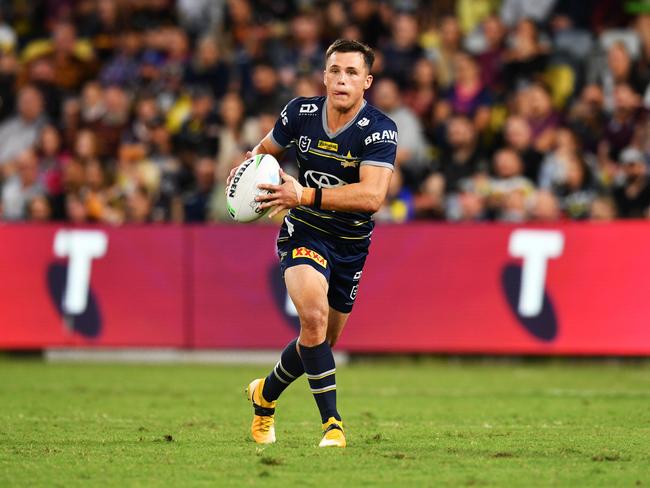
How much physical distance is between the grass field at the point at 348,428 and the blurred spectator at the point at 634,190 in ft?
6.06

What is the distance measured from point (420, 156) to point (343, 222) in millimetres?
8625

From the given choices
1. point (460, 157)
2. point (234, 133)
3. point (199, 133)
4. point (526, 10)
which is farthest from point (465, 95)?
point (199, 133)

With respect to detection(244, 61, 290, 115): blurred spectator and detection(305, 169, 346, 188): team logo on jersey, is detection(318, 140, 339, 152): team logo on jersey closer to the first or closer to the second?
detection(305, 169, 346, 188): team logo on jersey

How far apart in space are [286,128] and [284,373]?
1592 mm

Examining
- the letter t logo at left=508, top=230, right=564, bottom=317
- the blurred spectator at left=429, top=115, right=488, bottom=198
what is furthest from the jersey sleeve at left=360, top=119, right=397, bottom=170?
the blurred spectator at left=429, top=115, right=488, bottom=198

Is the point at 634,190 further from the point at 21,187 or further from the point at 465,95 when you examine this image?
the point at 21,187

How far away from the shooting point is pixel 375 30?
1811cm

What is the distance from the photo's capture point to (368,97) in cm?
1753

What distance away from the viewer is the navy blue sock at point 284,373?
321 inches

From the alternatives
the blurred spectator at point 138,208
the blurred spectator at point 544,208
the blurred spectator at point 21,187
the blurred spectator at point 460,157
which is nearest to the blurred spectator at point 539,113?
the blurred spectator at point 460,157

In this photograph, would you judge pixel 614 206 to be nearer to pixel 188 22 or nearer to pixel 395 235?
pixel 395 235

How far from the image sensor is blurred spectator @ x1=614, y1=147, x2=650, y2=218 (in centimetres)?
1488

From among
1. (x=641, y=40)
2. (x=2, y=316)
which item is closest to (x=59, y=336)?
(x=2, y=316)

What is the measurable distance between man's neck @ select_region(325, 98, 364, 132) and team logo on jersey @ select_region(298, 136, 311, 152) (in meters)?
0.16
